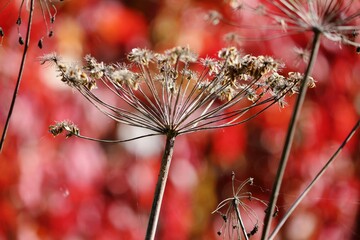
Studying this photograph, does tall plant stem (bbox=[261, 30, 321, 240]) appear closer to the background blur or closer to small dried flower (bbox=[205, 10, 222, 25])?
small dried flower (bbox=[205, 10, 222, 25])

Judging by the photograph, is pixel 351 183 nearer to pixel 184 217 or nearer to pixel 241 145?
pixel 241 145

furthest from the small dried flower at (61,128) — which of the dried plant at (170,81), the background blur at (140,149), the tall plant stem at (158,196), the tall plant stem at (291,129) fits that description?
the background blur at (140,149)

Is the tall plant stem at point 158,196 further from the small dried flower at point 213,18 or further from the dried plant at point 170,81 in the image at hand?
the small dried flower at point 213,18

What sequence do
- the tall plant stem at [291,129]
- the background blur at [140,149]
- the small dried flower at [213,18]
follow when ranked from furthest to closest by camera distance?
the background blur at [140,149]
the small dried flower at [213,18]
the tall plant stem at [291,129]

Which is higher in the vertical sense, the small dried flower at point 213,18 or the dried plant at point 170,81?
the small dried flower at point 213,18

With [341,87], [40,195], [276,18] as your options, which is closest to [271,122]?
[341,87]

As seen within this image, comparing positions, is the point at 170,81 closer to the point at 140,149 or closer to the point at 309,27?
the point at 309,27

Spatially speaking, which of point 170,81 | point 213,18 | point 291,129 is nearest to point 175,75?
point 170,81

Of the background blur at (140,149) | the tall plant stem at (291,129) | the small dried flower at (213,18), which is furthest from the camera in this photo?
the background blur at (140,149)
